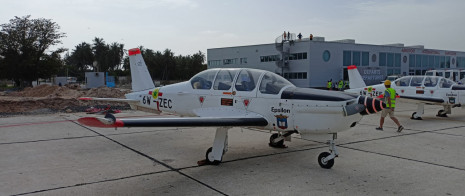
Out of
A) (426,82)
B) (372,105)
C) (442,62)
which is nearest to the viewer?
(372,105)

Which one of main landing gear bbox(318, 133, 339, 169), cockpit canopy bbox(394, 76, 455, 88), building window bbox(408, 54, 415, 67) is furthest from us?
building window bbox(408, 54, 415, 67)

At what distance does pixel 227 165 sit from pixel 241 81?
1.83 meters

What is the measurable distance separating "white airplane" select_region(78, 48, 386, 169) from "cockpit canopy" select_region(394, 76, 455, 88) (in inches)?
379

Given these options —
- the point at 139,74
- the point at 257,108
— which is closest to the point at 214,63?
the point at 139,74

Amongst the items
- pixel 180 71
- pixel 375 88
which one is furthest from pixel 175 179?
pixel 180 71

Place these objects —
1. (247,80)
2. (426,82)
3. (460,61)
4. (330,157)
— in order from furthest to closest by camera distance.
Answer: (460,61)
(426,82)
(247,80)
(330,157)

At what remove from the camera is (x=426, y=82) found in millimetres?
14820

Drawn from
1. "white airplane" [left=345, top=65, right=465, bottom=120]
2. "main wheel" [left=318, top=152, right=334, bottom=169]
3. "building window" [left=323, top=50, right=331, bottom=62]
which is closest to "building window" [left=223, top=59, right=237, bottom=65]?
"building window" [left=323, top=50, right=331, bottom=62]

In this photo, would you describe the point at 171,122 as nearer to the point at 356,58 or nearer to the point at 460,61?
the point at 356,58

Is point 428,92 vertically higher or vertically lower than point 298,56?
lower

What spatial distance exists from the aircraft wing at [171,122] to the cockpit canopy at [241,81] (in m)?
0.70

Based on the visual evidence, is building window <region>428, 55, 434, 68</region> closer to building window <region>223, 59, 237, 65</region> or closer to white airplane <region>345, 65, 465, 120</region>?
building window <region>223, 59, 237, 65</region>

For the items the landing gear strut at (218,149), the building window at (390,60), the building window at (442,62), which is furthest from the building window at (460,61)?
the landing gear strut at (218,149)

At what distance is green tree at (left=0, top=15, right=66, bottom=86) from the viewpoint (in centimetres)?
4134
